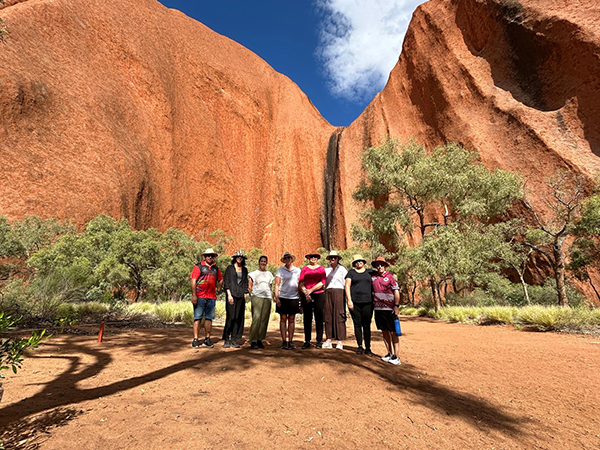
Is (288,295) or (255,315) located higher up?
(288,295)

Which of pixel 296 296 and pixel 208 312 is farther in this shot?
pixel 208 312

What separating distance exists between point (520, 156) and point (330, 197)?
72.6 ft

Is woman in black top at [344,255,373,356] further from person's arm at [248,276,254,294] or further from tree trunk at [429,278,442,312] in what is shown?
tree trunk at [429,278,442,312]

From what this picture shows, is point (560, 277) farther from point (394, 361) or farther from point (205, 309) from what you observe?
point (205, 309)

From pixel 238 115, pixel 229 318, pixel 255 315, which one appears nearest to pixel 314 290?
pixel 255 315

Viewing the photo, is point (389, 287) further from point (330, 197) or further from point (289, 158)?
point (289, 158)

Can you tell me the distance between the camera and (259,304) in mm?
5355

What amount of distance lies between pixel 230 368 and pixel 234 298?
1585 millimetres

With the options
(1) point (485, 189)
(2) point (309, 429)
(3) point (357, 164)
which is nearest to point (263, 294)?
(2) point (309, 429)

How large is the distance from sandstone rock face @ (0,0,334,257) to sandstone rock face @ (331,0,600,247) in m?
12.0

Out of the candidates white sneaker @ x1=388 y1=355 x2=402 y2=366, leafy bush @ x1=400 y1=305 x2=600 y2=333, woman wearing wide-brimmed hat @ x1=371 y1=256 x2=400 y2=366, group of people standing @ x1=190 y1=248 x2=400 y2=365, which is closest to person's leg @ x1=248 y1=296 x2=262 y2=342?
group of people standing @ x1=190 y1=248 x2=400 y2=365

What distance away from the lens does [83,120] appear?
26406mm

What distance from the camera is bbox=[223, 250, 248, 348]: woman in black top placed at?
539 centimetres

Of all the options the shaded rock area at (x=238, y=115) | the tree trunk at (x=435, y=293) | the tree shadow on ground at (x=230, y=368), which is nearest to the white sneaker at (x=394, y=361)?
the tree shadow on ground at (x=230, y=368)
